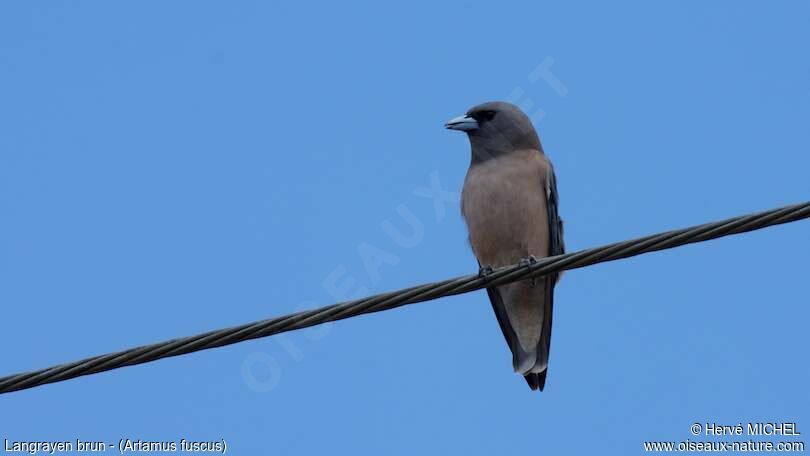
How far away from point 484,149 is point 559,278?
106 cm

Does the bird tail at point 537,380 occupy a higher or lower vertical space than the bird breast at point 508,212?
lower

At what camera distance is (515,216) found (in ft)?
25.6

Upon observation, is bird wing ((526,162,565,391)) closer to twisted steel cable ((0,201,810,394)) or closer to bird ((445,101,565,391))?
bird ((445,101,565,391))

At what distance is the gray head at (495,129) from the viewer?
835cm

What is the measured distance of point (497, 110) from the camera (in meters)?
8.59

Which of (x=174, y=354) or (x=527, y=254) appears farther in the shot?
(x=527, y=254)

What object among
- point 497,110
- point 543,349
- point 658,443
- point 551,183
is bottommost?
point 658,443

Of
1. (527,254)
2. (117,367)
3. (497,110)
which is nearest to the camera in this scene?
(117,367)

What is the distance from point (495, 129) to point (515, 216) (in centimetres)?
91

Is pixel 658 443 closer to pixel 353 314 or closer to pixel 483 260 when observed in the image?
pixel 483 260

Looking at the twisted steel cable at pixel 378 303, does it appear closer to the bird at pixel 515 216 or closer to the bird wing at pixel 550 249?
the bird at pixel 515 216

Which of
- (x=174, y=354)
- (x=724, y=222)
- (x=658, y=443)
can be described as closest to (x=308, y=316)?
(x=174, y=354)

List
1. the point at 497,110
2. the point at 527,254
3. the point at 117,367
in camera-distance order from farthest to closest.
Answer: the point at 497,110
the point at 527,254
the point at 117,367

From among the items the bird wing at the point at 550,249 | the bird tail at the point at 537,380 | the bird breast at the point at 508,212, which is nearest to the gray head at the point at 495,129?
the bird breast at the point at 508,212
